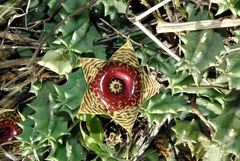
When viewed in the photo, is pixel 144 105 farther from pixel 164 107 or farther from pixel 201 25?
pixel 201 25

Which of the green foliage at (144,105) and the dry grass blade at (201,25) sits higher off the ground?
the dry grass blade at (201,25)

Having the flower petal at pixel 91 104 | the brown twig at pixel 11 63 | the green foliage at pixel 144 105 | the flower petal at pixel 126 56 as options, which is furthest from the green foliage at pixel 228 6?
→ the brown twig at pixel 11 63

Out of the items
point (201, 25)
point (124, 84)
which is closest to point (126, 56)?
point (124, 84)

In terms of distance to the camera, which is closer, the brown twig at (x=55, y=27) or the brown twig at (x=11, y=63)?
the brown twig at (x=55, y=27)

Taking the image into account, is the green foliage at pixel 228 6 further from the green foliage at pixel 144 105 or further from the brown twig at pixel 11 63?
the brown twig at pixel 11 63

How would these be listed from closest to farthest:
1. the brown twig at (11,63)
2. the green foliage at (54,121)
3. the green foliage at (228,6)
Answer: the green foliage at (228,6) < the green foliage at (54,121) < the brown twig at (11,63)

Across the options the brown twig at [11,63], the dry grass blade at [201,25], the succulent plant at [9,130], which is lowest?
the succulent plant at [9,130]

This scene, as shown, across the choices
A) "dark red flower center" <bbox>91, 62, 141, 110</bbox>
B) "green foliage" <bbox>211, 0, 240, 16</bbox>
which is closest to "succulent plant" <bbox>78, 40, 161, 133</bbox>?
"dark red flower center" <bbox>91, 62, 141, 110</bbox>

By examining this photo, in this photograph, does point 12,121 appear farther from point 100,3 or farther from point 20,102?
point 100,3
